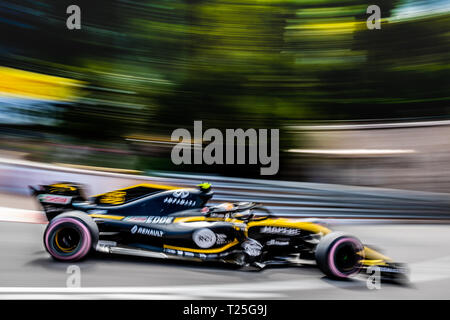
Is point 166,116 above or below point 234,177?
above

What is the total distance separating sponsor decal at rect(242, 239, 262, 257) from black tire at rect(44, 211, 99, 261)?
1.29m

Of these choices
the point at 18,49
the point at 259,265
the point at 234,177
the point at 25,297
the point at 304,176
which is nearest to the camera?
the point at 25,297

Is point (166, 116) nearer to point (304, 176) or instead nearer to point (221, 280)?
point (304, 176)

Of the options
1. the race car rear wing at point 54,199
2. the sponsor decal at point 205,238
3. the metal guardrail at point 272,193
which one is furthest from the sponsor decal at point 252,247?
the metal guardrail at point 272,193

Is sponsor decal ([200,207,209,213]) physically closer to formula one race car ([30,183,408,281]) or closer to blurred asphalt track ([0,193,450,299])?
formula one race car ([30,183,408,281])

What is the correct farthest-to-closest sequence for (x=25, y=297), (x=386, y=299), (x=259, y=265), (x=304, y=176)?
(x=304, y=176)
(x=259, y=265)
(x=386, y=299)
(x=25, y=297)

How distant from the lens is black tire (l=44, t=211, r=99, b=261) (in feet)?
11.4

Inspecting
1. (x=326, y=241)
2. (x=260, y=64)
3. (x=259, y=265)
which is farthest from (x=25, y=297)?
(x=260, y=64)

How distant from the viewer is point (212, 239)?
352 centimetres

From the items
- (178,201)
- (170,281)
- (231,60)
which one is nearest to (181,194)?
(178,201)
